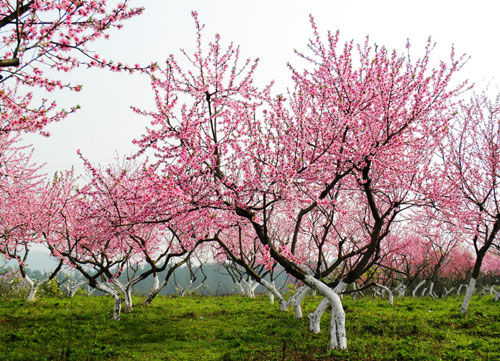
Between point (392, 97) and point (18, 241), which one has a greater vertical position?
point (392, 97)

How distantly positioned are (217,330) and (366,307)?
9.25 metres

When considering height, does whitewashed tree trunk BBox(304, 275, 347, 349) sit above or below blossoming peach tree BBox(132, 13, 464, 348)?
below

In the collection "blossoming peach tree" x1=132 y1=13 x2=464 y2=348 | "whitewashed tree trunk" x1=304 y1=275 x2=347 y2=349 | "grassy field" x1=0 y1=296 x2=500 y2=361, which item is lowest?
"grassy field" x1=0 y1=296 x2=500 y2=361

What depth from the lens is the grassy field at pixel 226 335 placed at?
892 cm

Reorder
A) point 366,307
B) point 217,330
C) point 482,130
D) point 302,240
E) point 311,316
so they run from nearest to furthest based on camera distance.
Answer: point 311,316
point 217,330
point 482,130
point 366,307
point 302,240

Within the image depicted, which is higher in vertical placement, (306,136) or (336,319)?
(306,136)

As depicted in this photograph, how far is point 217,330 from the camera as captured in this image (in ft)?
41.9

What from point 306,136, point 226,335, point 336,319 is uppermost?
point 306,136

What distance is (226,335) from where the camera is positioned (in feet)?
38.3

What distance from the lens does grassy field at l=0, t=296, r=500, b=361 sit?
892 centimetres

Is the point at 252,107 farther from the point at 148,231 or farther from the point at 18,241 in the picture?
the point at 18,241

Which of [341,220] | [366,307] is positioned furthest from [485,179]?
[366,307]

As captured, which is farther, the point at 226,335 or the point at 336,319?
the point at 226,335

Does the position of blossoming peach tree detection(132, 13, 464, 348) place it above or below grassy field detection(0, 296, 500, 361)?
above
